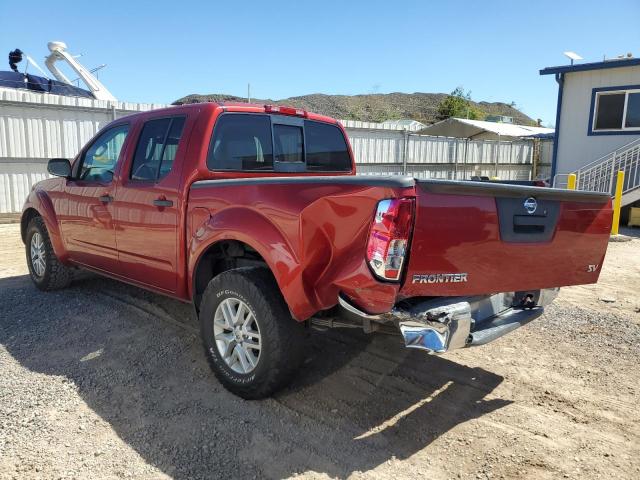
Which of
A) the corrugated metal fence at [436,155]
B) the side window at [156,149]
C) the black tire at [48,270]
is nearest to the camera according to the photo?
the side window at [156,149]

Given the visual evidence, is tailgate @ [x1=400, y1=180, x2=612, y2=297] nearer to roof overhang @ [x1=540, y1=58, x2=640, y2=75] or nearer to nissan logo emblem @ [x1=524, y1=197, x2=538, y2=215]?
nissan logo emblem @ [x1=524, y1=197, x2=538, y2=215]

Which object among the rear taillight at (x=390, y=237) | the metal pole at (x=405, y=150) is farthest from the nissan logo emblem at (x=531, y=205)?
the metal pole at (x=405, y=150)

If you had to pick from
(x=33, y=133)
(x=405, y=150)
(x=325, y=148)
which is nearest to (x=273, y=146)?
(x=325, y=148)

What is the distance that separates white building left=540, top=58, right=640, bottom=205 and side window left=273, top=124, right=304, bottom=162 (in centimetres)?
1101

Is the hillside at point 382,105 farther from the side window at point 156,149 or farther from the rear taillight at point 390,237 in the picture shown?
the rear taillight at point 390,237

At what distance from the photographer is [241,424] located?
10.2 feet

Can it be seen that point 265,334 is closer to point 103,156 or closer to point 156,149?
point 156,149

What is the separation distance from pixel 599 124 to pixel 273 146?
13.4m

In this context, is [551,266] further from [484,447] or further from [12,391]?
[12,391]

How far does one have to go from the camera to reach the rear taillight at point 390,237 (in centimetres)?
255

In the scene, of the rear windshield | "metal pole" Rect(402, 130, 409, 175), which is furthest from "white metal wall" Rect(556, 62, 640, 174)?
the rear windshield

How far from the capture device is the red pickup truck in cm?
264

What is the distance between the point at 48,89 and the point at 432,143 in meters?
14.0

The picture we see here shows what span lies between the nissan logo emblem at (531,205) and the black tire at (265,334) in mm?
1515
